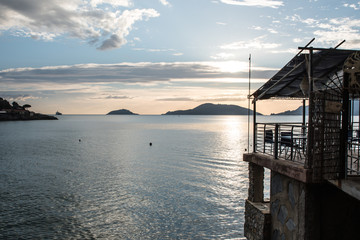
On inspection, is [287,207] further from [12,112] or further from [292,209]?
[12,112]

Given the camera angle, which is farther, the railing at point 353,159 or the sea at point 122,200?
the sea at point 122,200

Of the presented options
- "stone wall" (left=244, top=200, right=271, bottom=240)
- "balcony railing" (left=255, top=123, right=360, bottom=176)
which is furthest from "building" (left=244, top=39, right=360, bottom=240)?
"stone wall" (left=244, top=200, right=271, bottom=240)

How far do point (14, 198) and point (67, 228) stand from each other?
6.47 meters

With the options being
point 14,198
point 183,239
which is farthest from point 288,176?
point 14,198

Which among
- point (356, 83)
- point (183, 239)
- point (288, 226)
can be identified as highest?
point (356, 83)

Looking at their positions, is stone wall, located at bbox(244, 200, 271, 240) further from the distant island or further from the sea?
the distant island

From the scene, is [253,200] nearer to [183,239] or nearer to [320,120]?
[183,239]

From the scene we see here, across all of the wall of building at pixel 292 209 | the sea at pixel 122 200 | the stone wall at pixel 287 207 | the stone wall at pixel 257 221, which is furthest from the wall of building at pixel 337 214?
the sea at pixel 122 200

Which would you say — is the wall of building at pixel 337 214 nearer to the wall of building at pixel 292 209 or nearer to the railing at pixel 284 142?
the wall of building at pixel 292 209

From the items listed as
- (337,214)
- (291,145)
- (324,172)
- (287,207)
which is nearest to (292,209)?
(287,207)

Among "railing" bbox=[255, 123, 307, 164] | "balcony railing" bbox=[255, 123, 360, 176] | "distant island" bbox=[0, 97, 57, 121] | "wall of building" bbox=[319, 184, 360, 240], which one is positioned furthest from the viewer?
"distant island" bbox=[0, 97, 57, 121]

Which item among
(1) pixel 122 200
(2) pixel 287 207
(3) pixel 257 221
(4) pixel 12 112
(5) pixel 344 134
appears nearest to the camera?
(5) pixel 344 134

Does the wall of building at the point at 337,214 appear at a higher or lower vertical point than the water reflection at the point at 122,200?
higher

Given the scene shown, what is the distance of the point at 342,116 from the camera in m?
7.57
